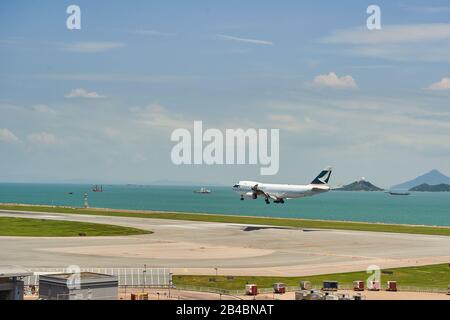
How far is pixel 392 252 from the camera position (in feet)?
518

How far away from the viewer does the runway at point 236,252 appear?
13162cm

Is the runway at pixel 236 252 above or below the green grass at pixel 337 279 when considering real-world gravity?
above

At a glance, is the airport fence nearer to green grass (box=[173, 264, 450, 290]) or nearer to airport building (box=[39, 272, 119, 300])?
green grass (box=[173, 264, 450, 290])

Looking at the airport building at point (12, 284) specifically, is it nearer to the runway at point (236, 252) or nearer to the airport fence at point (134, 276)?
the airport fence at point (134, 276)

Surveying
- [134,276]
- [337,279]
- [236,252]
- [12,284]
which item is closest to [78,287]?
[12,284]

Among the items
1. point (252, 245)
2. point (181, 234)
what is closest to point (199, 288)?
point (252, 245)

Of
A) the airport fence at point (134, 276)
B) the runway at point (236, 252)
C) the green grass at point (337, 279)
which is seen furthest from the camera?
the runway at point (236, 252)

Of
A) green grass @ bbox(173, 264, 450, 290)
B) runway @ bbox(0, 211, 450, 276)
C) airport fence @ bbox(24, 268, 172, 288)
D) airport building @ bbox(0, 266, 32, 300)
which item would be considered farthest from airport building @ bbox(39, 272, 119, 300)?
runway @ bbox(0, 211, 450, 276)

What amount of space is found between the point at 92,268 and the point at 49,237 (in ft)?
191

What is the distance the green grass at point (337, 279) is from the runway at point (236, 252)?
5334 mm

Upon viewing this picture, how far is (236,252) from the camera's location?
6078 inches

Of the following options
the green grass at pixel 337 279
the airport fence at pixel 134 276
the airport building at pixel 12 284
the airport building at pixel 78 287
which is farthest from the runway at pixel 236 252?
the airport building at pixel 12 284
